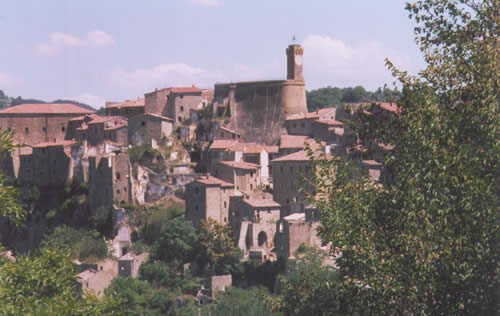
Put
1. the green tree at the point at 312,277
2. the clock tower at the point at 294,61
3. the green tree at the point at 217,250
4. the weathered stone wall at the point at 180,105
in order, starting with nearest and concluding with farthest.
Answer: the green tree at the point at 312,277, the green tree at the point at 217,250, the weathered stone wall at the point at 180,105, the clock tower at the point at 294,61

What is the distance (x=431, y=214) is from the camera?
1766 cm

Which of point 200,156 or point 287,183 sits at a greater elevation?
point 200,156

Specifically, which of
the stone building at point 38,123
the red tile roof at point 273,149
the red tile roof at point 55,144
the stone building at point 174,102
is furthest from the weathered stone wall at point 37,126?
the red tile roof at point 273,149

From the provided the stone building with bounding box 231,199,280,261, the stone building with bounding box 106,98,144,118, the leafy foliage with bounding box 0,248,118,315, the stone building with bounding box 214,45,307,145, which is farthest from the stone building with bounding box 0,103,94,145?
the leafy foliage with bounding box 0,248,118,315

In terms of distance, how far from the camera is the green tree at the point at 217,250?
176 feet

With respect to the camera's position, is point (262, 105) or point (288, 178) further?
point (262, 105)

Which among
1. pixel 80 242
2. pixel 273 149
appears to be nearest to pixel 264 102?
pixel 273 149

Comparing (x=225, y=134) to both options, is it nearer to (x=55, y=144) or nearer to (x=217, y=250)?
(x=55, y=144)

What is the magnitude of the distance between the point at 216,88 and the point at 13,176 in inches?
814

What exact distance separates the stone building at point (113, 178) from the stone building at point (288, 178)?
12255 millimetres

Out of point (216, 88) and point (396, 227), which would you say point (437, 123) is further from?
point (216, 88)

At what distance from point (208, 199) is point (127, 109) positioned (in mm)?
21011

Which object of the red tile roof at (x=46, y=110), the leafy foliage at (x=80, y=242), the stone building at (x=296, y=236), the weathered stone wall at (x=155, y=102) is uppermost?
the weathered stone wall at (x=155, y=102)

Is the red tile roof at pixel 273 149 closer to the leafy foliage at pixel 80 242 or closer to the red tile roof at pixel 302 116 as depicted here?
the red tile roof at pixel 302 116
